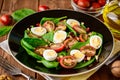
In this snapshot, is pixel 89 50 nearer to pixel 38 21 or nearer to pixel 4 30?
pixel 38 21

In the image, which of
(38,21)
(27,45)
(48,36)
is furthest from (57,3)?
(27,45)

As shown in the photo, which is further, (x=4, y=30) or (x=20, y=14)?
(x=20, y=14)

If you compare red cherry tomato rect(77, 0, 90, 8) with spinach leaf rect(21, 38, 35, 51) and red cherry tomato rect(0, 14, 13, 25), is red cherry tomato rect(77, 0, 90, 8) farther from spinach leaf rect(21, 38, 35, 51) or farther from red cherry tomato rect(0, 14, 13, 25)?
spinach leaf rect(21, 38, 35, 51)

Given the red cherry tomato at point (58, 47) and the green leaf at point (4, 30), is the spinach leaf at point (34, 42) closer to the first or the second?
the red cherry tomato at point (58, 47)

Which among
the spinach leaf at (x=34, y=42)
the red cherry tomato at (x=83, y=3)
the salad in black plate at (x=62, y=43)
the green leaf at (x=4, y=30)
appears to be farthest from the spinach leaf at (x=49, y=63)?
the red cherry tomato at (x=83, y=3)

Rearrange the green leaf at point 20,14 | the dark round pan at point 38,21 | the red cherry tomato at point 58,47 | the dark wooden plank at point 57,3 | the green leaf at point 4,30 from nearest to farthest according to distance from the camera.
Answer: the dark round pan at point 38,21 < the red cherry tomato at point 58,47 < the green leaf at point 4,30 < the green leaf at point 20,14 < the dark wooden plank at point 57,3

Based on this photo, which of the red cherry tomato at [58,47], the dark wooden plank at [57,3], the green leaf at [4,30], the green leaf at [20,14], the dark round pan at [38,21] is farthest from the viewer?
the dark wooden plank at [57,3]

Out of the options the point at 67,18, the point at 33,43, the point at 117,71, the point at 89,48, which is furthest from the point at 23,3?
the point at 117,71
